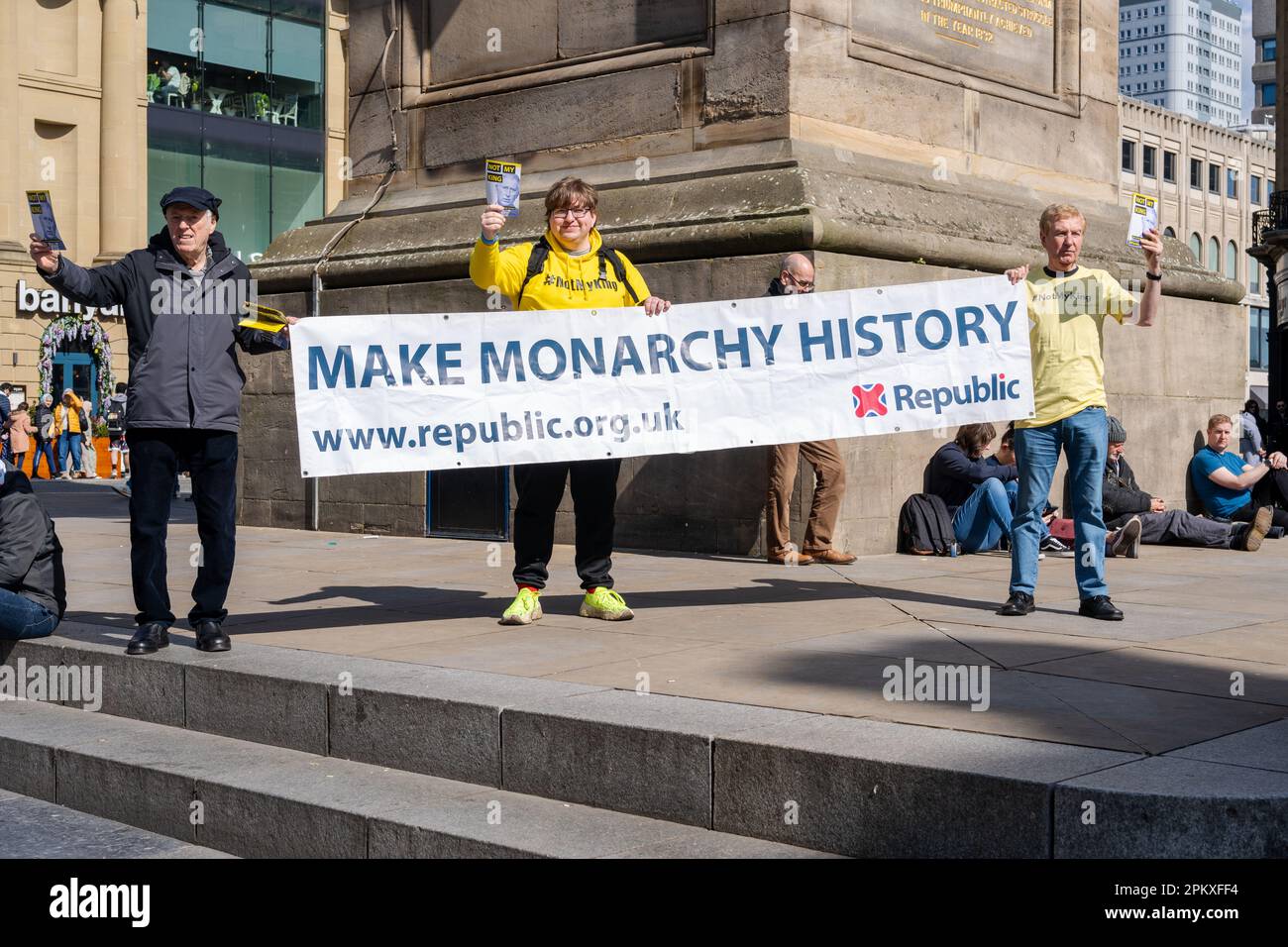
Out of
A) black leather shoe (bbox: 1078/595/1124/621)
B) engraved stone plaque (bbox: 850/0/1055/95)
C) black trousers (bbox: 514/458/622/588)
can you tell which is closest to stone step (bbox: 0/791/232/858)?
black trousers (bbox: 514/458/622/588)

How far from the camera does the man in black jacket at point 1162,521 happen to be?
11.4m

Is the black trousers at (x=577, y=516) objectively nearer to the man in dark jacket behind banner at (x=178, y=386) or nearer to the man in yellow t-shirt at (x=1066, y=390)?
the man in dark jacket behind banner at (x=178, y=386)

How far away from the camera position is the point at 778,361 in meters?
7.99

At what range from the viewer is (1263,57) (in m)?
104

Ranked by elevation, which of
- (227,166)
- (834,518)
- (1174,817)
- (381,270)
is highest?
(227,166)

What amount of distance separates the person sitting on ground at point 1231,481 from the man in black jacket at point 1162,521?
875 millimetres

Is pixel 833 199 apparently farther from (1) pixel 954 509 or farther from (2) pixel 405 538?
(2) pixel 405 538

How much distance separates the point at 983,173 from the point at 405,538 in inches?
211

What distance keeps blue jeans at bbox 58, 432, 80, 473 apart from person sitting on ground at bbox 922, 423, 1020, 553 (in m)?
24.1

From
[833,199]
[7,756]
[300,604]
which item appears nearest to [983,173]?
[833,199]

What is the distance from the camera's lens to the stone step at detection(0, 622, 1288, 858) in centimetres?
388

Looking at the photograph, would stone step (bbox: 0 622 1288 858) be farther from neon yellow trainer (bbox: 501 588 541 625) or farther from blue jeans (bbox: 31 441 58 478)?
blue jeans (bbox: 31 441 58 478)
